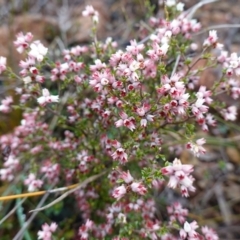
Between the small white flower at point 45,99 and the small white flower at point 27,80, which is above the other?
Result: the small white flower at point 27,80

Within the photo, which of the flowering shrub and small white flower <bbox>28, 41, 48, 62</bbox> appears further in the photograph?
small white flower <bbox>28, 41, 48, 62</bbox>

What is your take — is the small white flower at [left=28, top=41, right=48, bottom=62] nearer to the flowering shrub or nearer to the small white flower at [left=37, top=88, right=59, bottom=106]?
the flowering shrub

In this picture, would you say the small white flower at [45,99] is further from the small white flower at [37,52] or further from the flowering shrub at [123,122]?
the small white flower at [37,52]

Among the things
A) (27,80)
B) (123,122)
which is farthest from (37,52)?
(123,122)

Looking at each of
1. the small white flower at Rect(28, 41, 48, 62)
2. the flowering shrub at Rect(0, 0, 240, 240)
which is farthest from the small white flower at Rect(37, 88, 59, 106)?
the small white flower at Rect(28, 41, 48, 62)

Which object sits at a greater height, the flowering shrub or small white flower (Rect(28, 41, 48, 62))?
small white flower (Rect(28, 41, 48, 62))

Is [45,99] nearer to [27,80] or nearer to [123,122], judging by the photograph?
[27,80]

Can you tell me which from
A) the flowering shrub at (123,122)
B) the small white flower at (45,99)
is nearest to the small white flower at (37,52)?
the flowering shrub at (123,122)

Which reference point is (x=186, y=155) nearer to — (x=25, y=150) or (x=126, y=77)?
(x=25, y=150)
